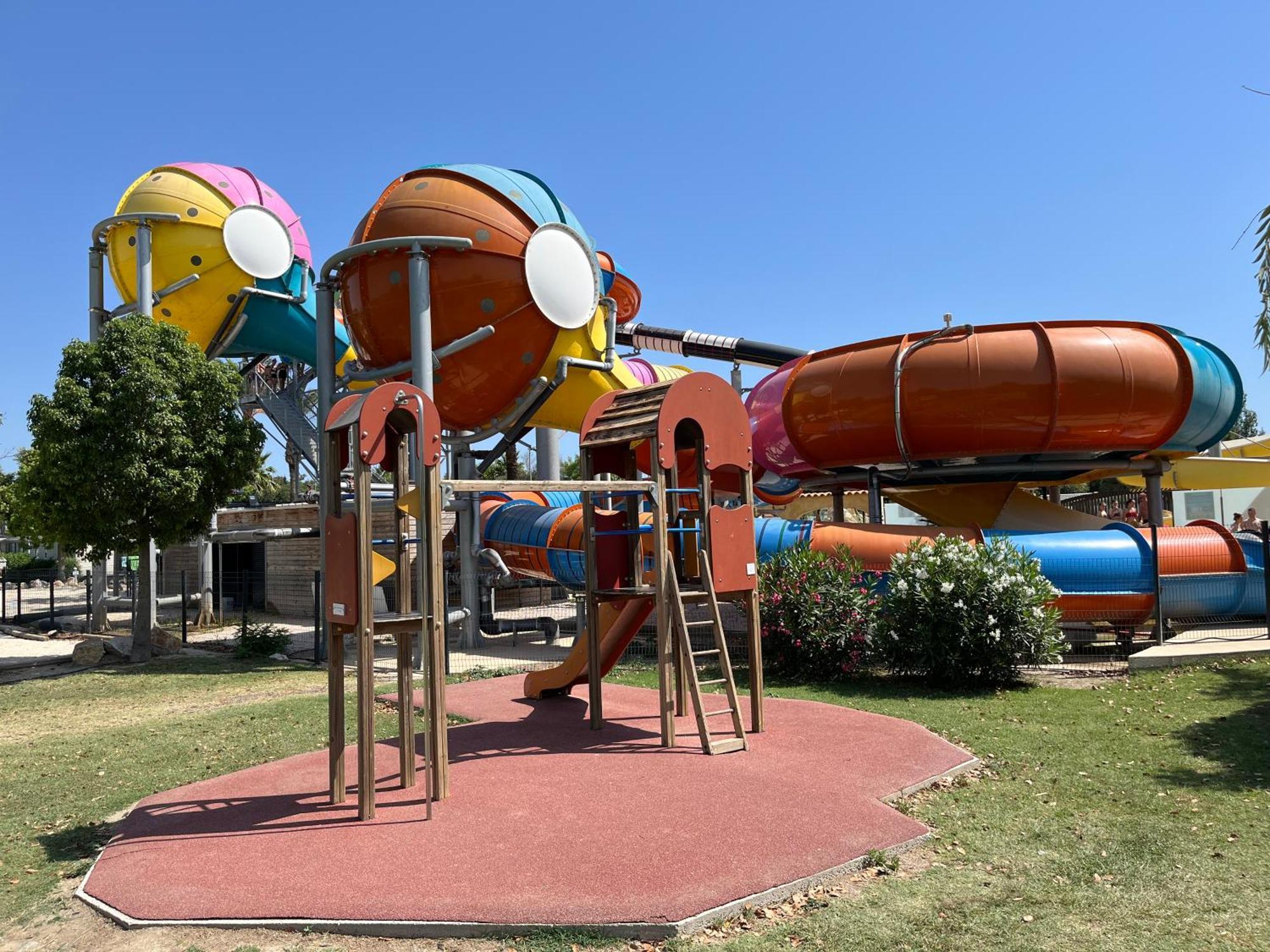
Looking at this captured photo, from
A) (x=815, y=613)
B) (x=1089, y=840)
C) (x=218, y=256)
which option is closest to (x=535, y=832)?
(x=1089, y=840)

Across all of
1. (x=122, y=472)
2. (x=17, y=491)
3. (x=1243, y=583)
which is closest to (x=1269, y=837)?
(x=1243, y=583)

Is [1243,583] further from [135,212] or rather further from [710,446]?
[135,212]

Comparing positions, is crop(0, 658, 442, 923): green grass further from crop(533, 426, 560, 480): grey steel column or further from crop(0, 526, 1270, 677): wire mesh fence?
crop(533, 426, 560, 480): grey steel column

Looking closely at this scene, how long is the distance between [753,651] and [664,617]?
120cm

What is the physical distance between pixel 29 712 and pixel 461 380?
312 inches

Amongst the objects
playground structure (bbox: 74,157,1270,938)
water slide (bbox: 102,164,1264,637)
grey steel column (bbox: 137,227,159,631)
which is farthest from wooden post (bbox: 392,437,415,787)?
grey steel column (bbox: 137,227,159,631)

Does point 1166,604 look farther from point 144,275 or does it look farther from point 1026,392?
point 144,275

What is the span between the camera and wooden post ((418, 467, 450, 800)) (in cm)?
696

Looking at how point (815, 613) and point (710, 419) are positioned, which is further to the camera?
point (815, 613)

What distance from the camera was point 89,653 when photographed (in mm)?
17219

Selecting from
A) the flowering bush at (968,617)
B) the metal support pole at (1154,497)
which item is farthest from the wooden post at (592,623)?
the metal support pole at (1154,497)

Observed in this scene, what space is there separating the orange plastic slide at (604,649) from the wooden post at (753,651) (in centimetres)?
103

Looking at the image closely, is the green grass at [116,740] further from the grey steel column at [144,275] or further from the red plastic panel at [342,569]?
the grey steel column at [144,275]

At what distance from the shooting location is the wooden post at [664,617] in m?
8.76
